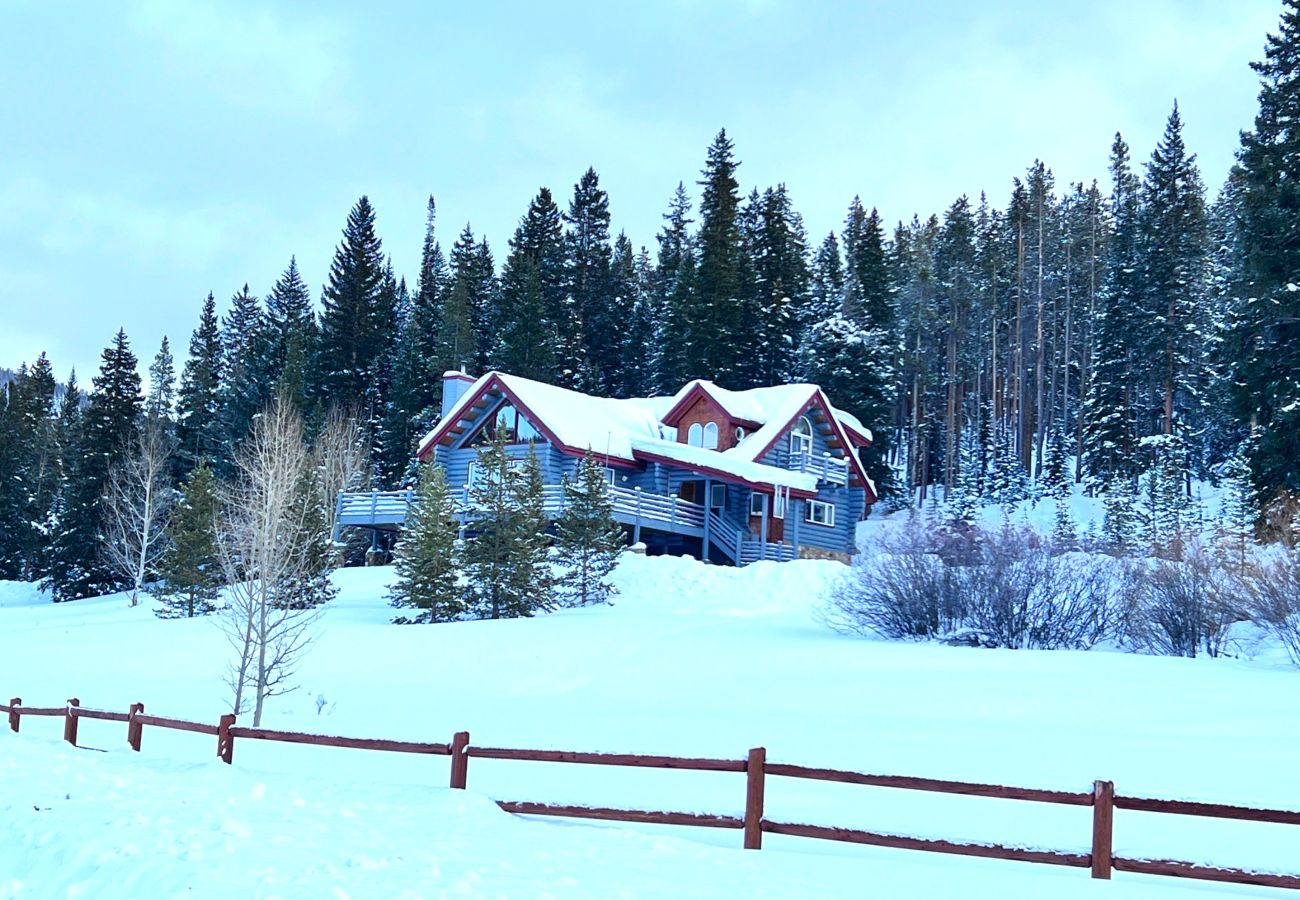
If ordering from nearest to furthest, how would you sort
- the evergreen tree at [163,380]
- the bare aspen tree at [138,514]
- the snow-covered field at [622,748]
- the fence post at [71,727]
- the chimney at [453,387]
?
the snow-covered field at [622,748]
the fence post at [71,727]
the bare aspen tree at [138,514]
the chimney at [453,387]
the evergreen tree at [163,380]

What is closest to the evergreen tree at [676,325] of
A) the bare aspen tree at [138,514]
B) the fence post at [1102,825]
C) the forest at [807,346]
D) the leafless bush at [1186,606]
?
the forest at [807,346]

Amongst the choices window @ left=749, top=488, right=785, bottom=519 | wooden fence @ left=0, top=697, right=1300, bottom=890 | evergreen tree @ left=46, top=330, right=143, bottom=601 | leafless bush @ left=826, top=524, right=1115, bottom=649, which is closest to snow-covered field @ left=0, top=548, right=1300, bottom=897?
wooden fence @ left=0, top=697, right=1300, bottom=890

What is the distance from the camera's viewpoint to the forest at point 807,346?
54.0 metres

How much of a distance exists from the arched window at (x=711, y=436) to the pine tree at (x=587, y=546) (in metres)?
12.7

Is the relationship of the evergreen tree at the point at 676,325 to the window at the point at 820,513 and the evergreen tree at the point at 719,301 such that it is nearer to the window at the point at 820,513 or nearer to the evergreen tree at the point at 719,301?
the evergreen tree at the point at 719,301

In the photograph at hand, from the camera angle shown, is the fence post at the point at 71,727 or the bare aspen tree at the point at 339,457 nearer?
the fence post at the point at 71,727

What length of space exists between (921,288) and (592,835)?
6369 cm

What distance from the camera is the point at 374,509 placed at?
134ft

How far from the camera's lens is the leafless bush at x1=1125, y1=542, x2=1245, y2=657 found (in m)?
21.4

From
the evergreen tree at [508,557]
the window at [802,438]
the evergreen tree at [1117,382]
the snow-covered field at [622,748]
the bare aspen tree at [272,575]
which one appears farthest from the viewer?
the evergreen tree at [1117,382]

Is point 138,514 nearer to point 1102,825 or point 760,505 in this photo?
point 760,505

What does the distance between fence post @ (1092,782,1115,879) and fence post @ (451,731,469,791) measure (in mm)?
5827

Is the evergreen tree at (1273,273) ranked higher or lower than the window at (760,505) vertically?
higher

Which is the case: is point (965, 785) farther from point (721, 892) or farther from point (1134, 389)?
point (1134, 389)
